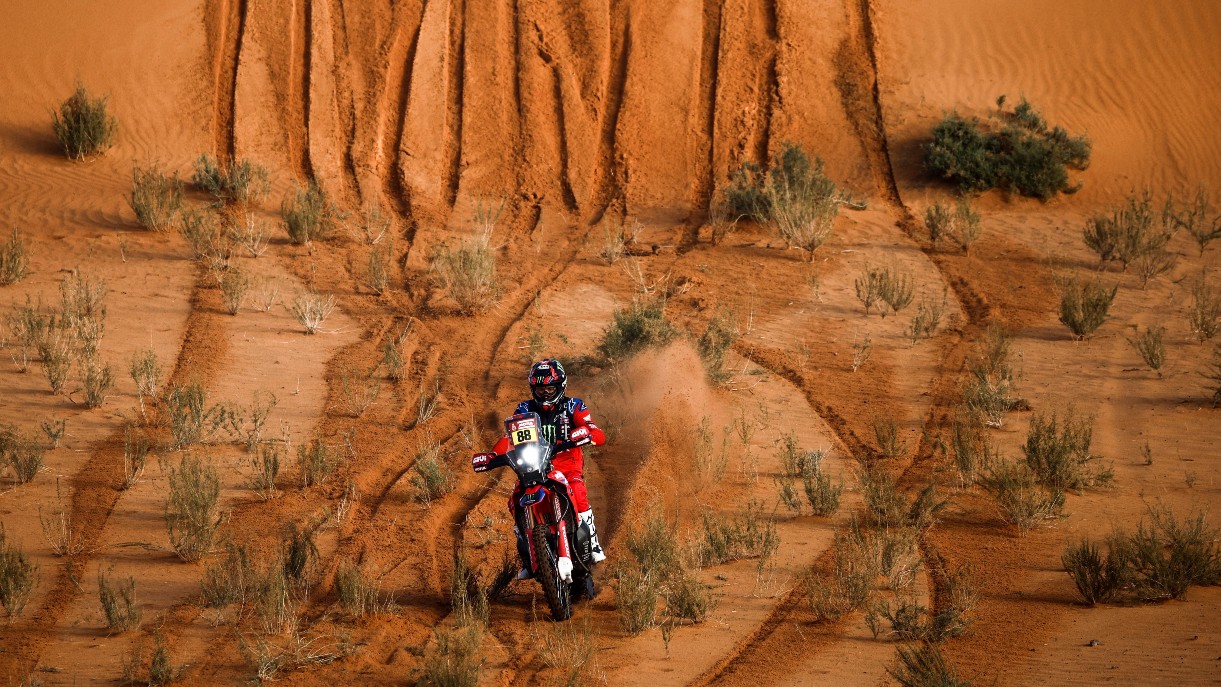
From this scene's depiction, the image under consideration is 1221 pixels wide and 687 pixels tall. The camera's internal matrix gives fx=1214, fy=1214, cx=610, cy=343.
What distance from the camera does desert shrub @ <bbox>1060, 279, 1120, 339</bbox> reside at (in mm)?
12938

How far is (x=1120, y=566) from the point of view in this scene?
8.32m

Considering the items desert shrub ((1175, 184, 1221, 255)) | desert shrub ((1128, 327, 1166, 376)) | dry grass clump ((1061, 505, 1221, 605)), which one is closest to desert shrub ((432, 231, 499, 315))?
desert shrub ((1128, 327, 1166, 376))

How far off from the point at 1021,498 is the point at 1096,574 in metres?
1.29

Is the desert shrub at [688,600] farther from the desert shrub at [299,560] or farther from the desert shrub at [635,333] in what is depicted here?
the desert shrub at [635,333]

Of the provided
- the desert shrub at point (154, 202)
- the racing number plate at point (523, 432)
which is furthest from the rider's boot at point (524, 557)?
the desert shrub at point (154, 202)

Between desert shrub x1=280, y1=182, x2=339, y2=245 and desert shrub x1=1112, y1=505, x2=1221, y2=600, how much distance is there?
10.2m

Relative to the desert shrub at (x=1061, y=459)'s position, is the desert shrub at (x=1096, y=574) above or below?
below

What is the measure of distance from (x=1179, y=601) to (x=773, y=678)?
2.98 meters

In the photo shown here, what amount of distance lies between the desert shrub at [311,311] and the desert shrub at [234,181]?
2.83m

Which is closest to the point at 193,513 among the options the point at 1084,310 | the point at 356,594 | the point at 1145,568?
the point at 356,594

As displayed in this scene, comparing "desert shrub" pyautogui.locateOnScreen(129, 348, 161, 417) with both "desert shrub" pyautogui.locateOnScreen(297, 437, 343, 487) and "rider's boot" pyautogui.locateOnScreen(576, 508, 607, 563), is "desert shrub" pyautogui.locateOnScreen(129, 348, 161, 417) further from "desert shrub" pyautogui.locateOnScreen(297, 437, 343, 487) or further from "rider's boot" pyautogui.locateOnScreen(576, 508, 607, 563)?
"rider's boot" pyautogui.locateOnScreen(576, 508, 607, 563)

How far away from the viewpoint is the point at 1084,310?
1300 cm

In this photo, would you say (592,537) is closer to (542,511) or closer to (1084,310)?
(542,511)

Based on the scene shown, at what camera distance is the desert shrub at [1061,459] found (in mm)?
10086
